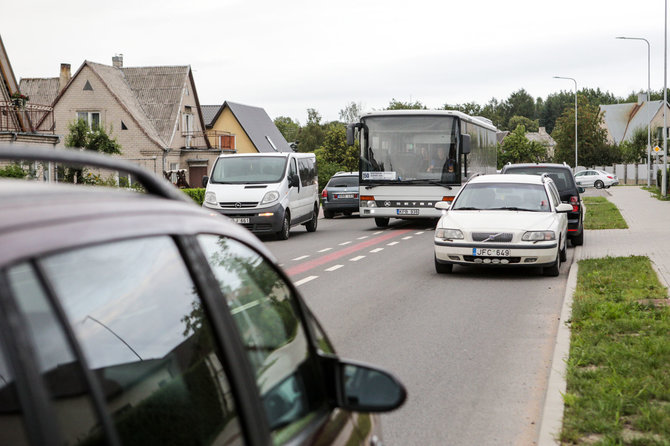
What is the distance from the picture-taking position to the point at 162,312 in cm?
221

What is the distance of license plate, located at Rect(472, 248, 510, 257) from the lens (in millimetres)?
13203

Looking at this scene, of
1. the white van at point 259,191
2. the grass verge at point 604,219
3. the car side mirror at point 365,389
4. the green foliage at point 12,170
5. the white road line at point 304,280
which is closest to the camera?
the car side mirror at point 365,389

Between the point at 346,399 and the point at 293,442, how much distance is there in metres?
0.33

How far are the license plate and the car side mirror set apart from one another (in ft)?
35.8

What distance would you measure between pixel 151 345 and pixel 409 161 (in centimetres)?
2262

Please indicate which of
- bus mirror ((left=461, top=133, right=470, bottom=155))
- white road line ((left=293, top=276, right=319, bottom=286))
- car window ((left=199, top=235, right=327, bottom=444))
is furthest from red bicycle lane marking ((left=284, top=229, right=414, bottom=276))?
car window ((left=199, top=235, right=327, bottom=444))

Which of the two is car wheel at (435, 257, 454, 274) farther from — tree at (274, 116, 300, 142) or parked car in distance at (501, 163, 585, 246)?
tree at (274, 116, 300, 142)

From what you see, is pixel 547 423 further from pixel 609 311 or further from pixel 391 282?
pixel 391 282

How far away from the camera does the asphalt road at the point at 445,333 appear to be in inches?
230

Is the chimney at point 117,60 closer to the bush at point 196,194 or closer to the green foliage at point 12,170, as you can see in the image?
the bush at point 196,194

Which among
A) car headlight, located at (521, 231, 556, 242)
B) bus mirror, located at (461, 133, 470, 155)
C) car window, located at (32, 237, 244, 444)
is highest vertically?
bus mirror, located at (461, 133, 470, 155)

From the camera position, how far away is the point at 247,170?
Answer: 21.7 m

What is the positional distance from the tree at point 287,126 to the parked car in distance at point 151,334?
150398 mm

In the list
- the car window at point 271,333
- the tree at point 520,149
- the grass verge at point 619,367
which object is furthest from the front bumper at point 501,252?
the tree at point 520,149
